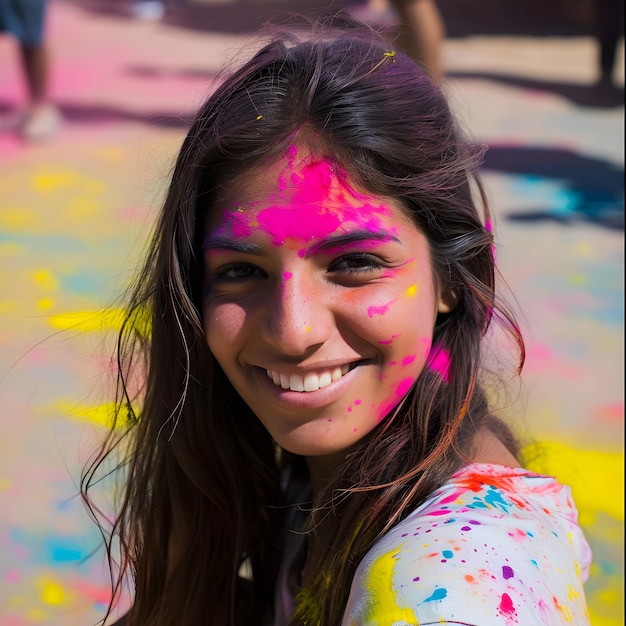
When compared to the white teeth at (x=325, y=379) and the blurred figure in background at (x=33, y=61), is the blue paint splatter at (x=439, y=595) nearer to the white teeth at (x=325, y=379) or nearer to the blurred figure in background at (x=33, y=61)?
the white teeth at (x=325, y=379)

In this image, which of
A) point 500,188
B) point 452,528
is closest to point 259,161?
point 452,528

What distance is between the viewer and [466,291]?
5.31 ft

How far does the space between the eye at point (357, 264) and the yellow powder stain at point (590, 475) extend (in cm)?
120

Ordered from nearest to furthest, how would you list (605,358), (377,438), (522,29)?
1. (377,438)
2. (605,358)
3. (522,29)

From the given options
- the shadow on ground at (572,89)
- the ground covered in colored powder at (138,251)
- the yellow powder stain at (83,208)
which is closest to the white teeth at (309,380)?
the ground covered in colored powder at (138,251)

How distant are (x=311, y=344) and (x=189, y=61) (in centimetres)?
528

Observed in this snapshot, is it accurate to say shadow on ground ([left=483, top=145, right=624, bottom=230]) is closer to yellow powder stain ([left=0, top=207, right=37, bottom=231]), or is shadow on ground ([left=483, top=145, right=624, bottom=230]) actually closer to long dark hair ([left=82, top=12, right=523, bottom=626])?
yellow powder stain ([left=0, top=207, right=37, bottom=231])

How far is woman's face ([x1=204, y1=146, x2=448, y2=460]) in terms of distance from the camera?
1.43 meters

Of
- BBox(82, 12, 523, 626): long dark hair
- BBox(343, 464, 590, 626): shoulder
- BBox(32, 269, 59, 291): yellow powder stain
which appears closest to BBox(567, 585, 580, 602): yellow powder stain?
BBox(343, 464, 590, 626): shoulder

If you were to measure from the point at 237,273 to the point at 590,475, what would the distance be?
1626 mm

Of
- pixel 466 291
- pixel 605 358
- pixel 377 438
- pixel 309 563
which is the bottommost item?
pixel 605 358

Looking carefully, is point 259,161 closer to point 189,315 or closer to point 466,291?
point 189,315

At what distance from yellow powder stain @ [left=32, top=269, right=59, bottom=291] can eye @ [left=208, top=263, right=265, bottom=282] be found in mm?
2350

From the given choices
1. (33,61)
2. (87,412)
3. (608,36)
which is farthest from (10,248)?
(608,36)
